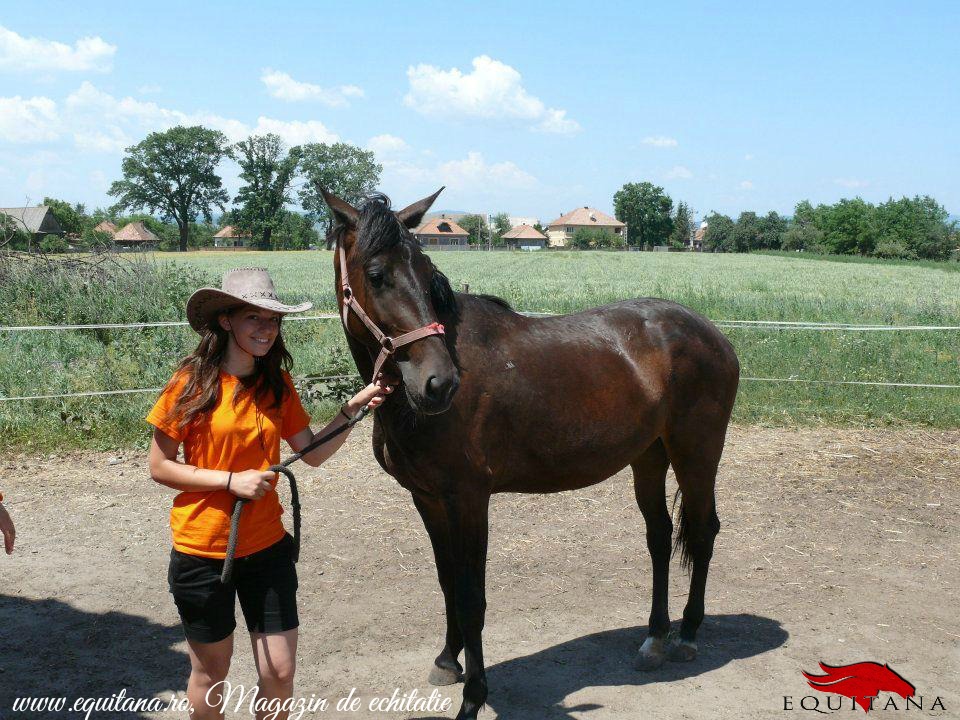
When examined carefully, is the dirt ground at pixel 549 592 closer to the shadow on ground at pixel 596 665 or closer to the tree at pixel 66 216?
the shadow on ground at pixel 596 665

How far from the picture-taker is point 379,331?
2.45 m

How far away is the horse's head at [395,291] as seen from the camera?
2344mm

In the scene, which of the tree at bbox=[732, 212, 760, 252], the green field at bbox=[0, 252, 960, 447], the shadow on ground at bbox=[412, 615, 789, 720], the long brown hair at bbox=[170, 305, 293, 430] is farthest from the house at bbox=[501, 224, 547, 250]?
the long brown hair at bbox=[170, 305, 293, 430]

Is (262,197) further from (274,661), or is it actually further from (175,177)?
(274,661)

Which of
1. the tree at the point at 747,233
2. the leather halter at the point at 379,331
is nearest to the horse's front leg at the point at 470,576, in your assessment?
the leather halter at the point at 379,331

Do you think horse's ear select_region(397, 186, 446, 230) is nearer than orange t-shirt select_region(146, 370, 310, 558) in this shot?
No

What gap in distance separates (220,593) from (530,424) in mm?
1414

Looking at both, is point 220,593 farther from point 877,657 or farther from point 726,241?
point 726,241

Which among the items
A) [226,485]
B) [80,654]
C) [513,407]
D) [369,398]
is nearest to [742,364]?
[513,407]

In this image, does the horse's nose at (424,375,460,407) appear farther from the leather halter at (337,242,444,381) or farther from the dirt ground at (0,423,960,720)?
the dirt ground at (0,423,960,720)

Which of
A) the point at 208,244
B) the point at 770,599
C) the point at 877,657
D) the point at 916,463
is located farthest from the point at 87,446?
the point at 208,244

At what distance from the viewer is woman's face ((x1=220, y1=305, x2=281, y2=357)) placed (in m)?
2.19

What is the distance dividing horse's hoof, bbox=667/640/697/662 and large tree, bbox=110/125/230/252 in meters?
69.0

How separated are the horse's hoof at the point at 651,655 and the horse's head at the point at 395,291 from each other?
1.85 metres
